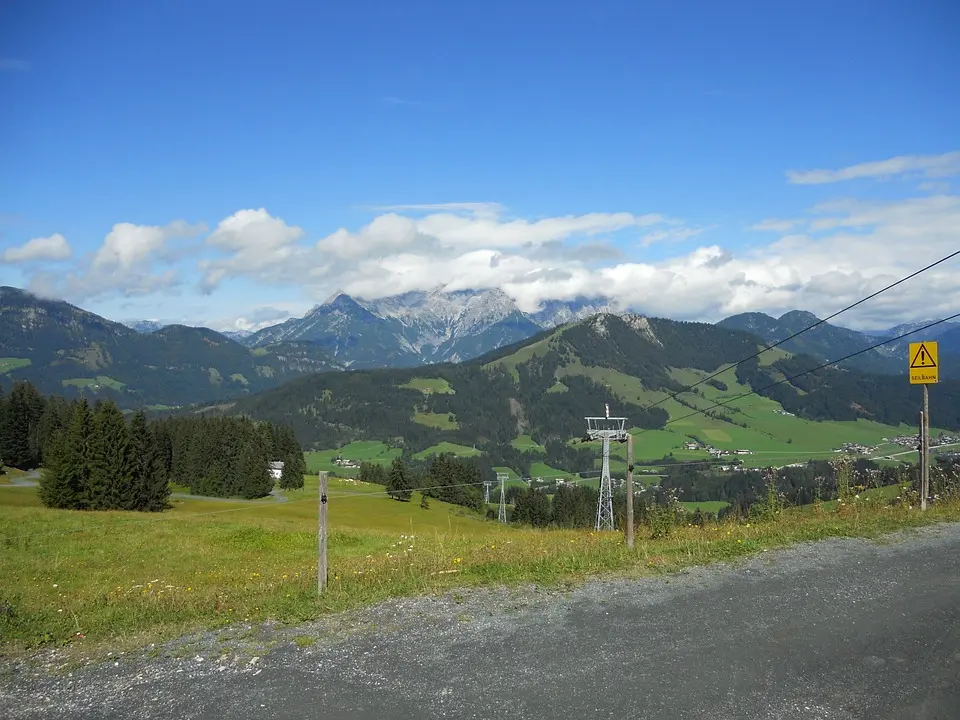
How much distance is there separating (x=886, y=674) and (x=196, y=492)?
349 ft

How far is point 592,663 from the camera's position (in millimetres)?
8141

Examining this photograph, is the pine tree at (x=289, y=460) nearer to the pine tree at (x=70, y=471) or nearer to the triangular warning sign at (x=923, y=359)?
the pine tree at (x=70, y=471)

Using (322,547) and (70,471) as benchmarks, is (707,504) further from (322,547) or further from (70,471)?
(322,547)

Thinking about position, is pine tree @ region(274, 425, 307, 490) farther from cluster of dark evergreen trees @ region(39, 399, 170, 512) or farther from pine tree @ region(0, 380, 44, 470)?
cluster of dark evergreen trees @ region(39, 399, 170, 512)

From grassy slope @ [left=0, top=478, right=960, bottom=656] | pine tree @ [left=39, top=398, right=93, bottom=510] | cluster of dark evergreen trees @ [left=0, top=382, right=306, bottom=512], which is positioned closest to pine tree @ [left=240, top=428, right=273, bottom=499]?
cluster of dark evergreen trees @ [left=0, top=382, right=306, bottom=512]

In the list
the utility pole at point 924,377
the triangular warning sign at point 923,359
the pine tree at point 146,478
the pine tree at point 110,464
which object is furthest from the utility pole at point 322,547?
the pine tree at point 146,478

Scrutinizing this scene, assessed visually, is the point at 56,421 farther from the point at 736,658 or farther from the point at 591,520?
the point at 736,658

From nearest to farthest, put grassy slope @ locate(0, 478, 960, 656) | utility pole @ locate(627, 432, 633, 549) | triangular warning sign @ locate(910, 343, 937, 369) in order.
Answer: grassy slope @ locate(0, 478, 960, 656) → utility pole @ locate(627, 432, 633, 549) → triangular warning sign @ locate(910, 343, 937, 369)

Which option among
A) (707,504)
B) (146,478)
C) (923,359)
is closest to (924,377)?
(923,359)

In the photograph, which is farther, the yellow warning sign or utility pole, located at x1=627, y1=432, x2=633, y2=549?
the yellow warning sign

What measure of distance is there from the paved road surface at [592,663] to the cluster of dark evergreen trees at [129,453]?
6163 cm

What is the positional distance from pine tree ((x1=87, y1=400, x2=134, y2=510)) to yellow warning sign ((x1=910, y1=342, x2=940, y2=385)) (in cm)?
6441

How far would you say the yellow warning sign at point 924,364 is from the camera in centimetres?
1756

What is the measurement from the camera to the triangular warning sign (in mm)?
17791
